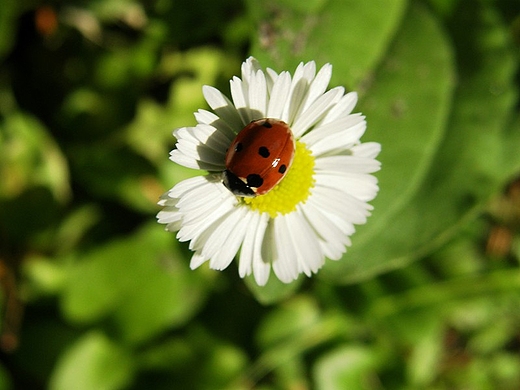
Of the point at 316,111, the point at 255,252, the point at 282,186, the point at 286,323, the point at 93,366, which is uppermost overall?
the point at 316,111

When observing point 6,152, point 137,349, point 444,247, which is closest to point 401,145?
point 444,247

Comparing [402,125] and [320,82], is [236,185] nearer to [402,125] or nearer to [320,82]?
[320,82]

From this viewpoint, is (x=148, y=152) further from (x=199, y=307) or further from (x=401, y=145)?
(x=401, y=145)

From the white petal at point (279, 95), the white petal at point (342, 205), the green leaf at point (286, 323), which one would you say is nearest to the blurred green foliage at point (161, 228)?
the green leaf at point (286, 323)

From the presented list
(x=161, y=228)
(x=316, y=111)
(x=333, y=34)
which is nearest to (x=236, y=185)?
(x=316, y=111)

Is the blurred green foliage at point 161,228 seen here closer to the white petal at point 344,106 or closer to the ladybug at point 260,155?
the white petal at point 344,106
